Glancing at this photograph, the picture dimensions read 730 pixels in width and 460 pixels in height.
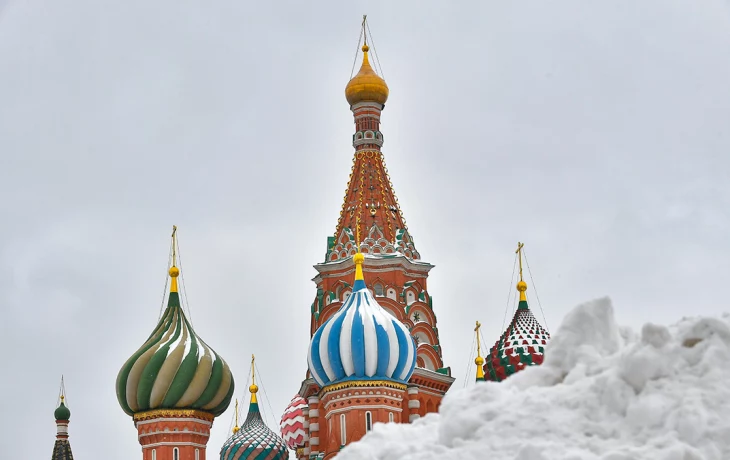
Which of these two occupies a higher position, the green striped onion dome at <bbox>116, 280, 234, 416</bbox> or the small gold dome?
the small gold dome

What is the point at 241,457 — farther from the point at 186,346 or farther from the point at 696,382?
the point at 696,382

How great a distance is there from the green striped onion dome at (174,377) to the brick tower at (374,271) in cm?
132

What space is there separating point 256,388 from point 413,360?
484 cm

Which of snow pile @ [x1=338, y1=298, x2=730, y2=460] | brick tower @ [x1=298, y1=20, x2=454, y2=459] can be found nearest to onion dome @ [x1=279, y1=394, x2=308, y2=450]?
brick tower @ [x1=298, y1=20, x2=454, y2=459]

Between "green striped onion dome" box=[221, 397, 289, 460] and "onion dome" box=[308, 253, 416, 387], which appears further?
"green striped onion dome" box=[221, 397, 289, 460]

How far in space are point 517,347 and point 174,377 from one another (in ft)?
15.8

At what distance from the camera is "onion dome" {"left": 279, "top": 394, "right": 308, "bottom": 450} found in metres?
25.8

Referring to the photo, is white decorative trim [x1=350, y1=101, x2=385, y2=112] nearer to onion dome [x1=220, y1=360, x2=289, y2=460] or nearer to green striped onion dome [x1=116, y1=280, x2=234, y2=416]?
green striped onion dome [x1=116, y1=280, x2=234, y2=416]

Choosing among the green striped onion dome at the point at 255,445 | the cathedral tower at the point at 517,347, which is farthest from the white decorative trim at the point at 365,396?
the green striped onion dome at the point at 255,445

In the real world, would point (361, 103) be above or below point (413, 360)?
above

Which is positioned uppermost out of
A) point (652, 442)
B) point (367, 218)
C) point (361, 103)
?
point (361, 103)

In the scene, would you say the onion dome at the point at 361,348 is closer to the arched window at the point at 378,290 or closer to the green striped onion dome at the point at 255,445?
the arched window at the point at 378,290

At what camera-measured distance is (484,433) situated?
31.6 ft

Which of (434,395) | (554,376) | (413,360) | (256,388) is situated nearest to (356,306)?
(413,360)
